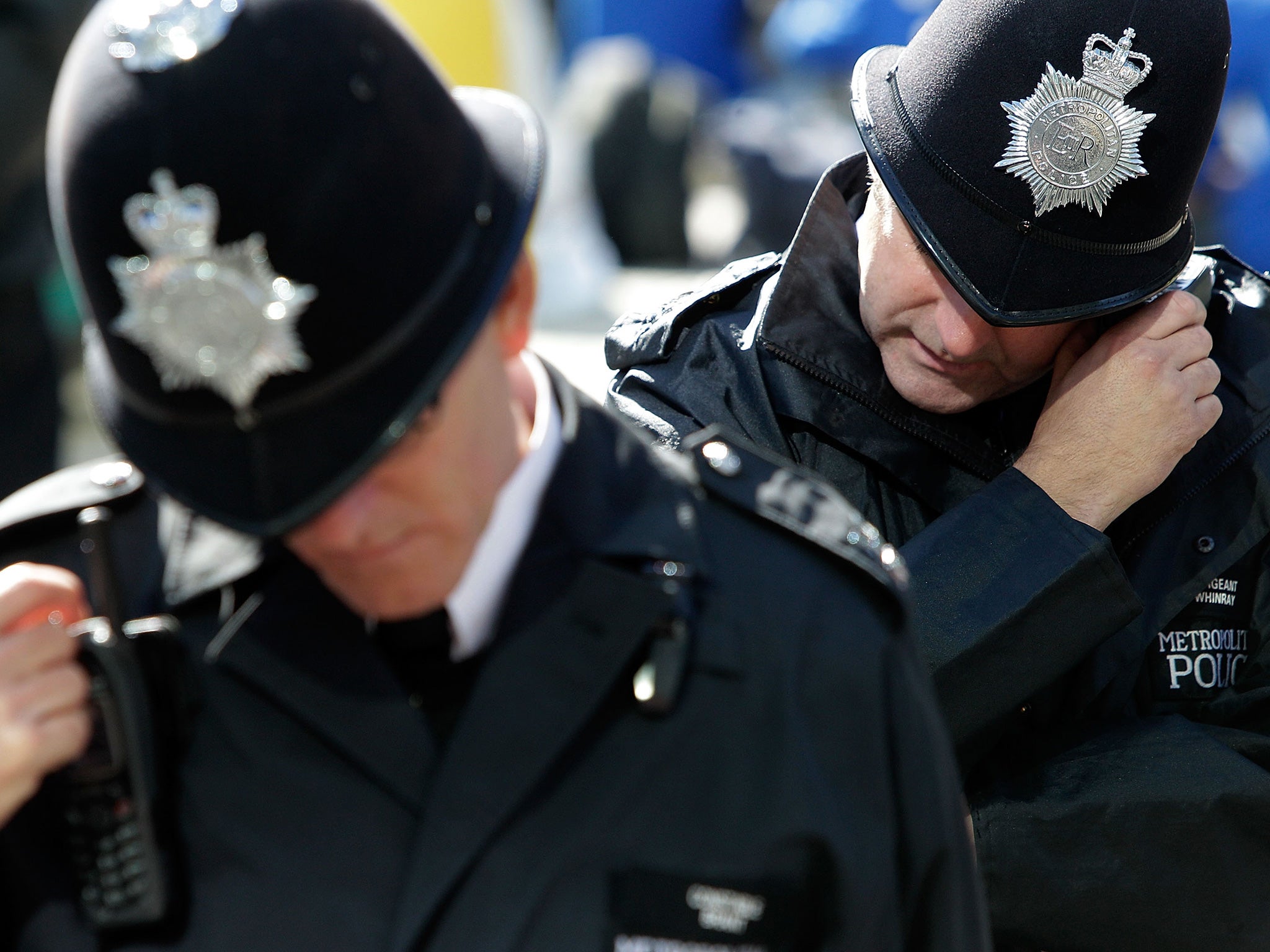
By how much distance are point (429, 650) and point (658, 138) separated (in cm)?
814

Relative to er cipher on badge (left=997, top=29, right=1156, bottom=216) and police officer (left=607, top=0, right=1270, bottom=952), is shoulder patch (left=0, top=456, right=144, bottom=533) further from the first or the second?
er cipher on badge (left=997, top=29, right=1156, bottom=216)

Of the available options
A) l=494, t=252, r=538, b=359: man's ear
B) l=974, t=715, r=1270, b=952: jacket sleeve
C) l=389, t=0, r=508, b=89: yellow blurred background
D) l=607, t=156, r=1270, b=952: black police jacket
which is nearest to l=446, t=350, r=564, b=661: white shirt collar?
l=494, t=252, r=538, b=359: man's ear

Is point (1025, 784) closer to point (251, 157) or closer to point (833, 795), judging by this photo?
point (833, 795)

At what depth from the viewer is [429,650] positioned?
150cm

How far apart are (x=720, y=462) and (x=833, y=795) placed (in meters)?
0.36

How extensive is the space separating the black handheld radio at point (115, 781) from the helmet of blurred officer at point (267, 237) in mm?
172

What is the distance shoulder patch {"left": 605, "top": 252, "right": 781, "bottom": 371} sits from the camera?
7.65 ft

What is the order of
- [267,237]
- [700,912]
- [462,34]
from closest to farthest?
[267,237] → [700,912] → [462,34]

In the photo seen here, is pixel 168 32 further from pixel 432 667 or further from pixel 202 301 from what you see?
pixel 432 667

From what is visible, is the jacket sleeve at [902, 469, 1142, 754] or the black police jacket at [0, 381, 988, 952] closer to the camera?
the black police jacket at [0, 381, 988, 952]

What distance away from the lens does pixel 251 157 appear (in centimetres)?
118

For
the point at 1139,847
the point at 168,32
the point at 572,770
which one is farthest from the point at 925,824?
the point at 168,32

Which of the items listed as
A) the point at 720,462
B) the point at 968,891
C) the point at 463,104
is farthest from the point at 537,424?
the point at 968,891

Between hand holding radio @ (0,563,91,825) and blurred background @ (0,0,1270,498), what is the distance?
10.5 ft
